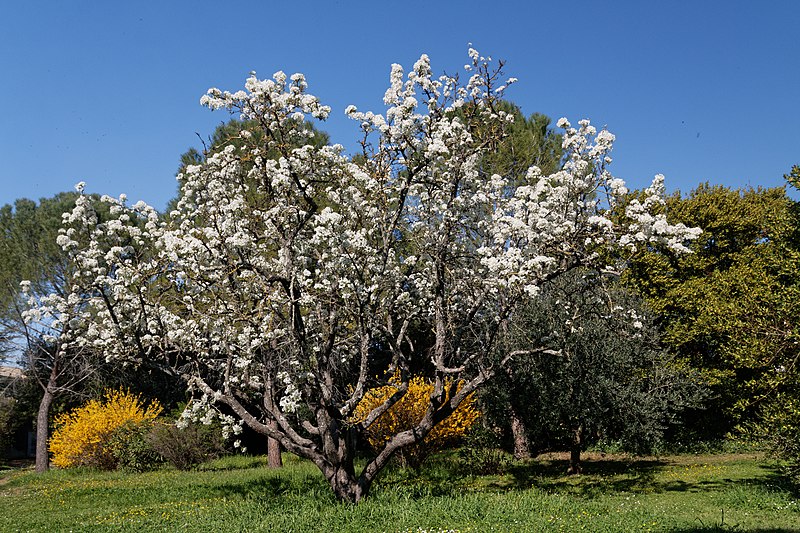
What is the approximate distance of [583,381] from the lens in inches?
539

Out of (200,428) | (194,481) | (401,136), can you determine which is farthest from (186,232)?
(200,428)

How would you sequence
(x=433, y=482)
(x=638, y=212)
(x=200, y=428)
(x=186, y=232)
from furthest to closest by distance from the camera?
1. (x=200, y=428)
2. (x=433, y=482)
3. (x=186, y=232)
4. (x=638, y=212)

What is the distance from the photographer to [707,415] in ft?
71.3

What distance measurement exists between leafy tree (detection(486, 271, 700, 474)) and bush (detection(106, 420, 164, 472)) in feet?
37.4

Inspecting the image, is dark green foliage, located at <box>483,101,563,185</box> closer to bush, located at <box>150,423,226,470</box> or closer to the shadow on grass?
the shadow on grass

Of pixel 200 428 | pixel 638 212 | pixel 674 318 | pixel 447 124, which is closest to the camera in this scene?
pixel 638 212

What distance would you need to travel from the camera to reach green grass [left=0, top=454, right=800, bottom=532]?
8.32 m

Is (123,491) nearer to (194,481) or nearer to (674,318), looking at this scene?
(194,481)

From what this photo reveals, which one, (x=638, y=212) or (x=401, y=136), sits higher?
(x=401, y=136)

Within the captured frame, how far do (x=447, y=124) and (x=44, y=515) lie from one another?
1060 cm

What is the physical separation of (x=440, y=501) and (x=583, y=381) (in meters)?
5.72

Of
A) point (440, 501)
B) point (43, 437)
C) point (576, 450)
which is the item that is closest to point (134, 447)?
point (43, 437)

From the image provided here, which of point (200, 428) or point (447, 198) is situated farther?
point (200, 428)

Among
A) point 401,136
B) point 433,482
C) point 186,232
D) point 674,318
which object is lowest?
point 433,482
